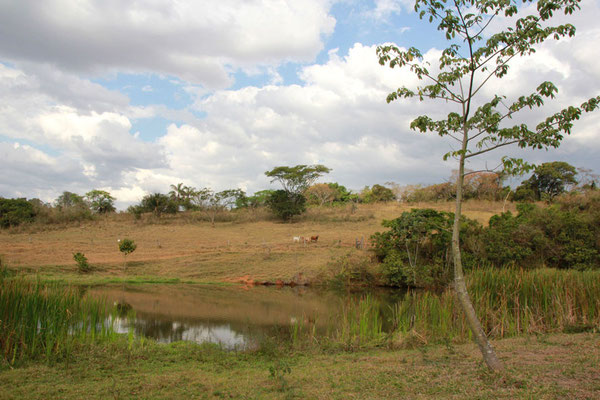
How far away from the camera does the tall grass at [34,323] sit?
6398 millimetres

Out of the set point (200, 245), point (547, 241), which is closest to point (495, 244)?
point (547, 241)

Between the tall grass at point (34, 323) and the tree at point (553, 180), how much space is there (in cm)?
4095

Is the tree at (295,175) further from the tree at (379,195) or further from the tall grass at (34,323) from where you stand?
the tall grass at (34,323)

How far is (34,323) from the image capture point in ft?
21.5

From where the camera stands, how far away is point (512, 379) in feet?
15.4

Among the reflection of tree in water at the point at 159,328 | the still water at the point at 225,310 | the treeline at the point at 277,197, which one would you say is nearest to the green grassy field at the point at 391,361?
the still water at the point at 225,310

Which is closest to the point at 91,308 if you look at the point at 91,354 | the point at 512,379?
the point at 91,354

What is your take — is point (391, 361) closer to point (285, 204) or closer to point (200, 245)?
point (200, 245)

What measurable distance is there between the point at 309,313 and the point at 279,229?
1921 cm

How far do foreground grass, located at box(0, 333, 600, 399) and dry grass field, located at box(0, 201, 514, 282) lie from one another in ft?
51.7

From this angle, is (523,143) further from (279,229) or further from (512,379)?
(279,229)

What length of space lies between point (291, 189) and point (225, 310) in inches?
1016

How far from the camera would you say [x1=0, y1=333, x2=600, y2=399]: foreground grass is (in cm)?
468

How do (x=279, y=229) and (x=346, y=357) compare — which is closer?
(x=346, y=357)
